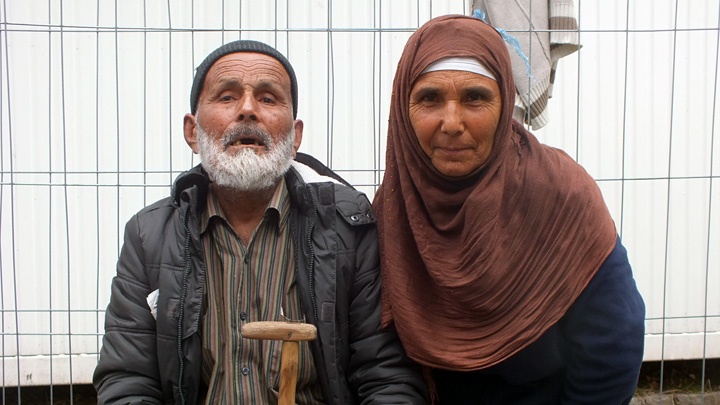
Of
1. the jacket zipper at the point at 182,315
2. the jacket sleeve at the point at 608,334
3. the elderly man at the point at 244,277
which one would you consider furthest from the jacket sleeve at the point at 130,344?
the jacket sleeve at the point at 608,334

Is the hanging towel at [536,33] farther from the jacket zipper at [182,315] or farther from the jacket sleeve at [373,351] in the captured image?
the jacket zipper at [182,315]

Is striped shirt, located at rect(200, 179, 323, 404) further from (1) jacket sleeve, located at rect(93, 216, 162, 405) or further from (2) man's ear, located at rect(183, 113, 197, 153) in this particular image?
(2) man's ear, located at rect(183, 113, 197, 153)

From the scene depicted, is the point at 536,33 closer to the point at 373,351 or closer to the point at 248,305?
the point at 373,351

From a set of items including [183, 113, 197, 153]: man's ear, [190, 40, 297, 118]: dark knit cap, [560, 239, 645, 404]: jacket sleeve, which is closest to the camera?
[560, 239, 645, 404]: jacket sleeve

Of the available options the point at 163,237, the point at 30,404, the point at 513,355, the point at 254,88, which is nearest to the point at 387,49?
the point at 254,88

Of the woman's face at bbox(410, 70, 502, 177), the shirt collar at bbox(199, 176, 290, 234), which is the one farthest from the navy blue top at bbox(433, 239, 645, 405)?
the shirt collar at bbox(199, 176, 290, 234)

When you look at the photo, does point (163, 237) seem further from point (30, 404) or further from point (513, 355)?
point (30, 404)

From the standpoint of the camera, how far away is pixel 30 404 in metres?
4.23

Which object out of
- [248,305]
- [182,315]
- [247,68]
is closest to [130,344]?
[182,315]

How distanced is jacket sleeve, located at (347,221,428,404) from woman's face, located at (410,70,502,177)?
1.52 feet

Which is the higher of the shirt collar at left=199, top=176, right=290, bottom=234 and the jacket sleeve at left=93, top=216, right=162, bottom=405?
the shirt collar at left=199, top=176, right=290, bottom=234

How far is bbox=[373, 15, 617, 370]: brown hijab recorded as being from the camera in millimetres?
1997

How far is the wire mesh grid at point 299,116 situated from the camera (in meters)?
3.89

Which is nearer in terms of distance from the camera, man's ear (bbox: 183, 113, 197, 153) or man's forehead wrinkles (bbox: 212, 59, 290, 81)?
man's forehead wrinkles (bbox: 212, 59, 290, 81)
